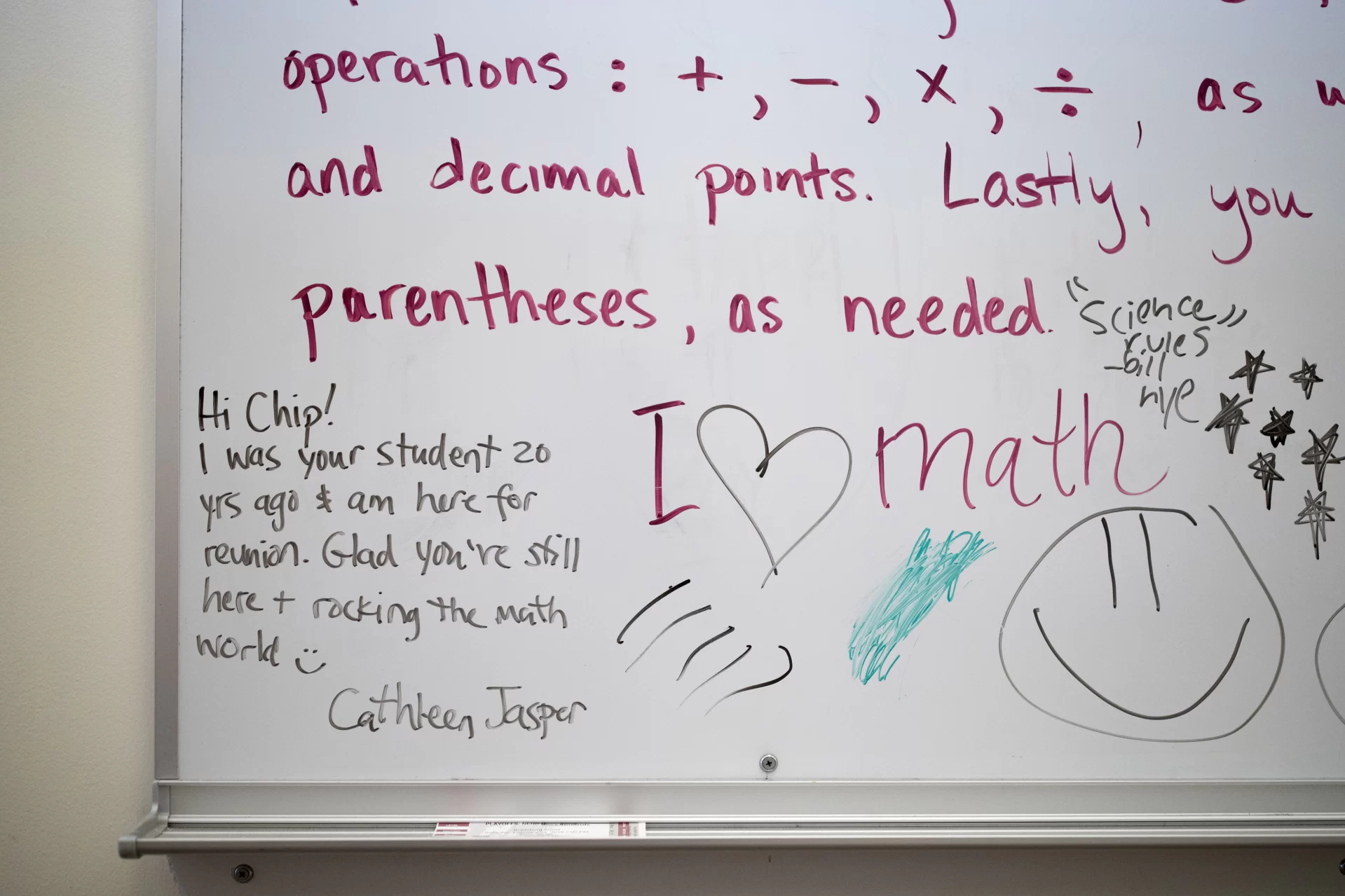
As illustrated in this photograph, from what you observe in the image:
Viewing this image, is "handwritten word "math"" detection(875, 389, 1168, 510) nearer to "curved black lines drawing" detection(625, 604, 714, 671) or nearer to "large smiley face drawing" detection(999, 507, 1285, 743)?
"large smiley face drawing" detection(999, 507, 1285, 743)

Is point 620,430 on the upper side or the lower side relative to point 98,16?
lower

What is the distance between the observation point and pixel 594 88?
854 mm

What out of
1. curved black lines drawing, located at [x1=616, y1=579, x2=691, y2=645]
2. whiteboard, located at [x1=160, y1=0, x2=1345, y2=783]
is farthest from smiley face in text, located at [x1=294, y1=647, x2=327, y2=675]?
curved black lines drawing, located at [x1=616, y1=579, x2=691, y2=645]

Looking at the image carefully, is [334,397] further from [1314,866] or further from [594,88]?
[1314,866]

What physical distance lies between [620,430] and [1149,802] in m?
0.76

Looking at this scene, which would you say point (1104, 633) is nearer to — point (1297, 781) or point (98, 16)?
point (1297, 781)

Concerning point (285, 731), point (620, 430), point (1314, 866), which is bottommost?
point (1314, 866)

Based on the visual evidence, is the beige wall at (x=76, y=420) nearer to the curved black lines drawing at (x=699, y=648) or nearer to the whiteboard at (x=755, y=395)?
the whiteboard at (x=755, y=395)

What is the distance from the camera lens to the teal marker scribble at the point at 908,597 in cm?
85

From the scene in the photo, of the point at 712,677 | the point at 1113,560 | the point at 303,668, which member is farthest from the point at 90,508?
the point at 1113,560

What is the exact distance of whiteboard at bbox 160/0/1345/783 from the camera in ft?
2.77

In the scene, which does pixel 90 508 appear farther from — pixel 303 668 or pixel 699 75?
pixel 699 75

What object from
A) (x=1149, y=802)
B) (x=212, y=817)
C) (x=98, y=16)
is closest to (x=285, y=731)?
(x=212, y=817)

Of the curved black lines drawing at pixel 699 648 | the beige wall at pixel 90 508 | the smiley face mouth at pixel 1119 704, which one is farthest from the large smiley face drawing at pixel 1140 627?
the curved black lines drawing at pixel 699 648
